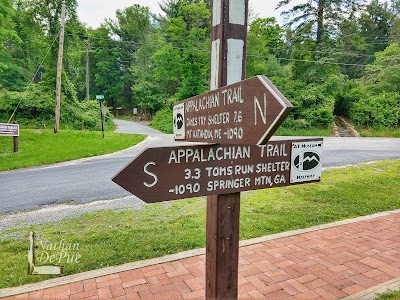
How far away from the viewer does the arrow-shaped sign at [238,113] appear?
1.11 metres

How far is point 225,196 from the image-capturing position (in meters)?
1.72

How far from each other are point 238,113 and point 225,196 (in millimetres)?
591

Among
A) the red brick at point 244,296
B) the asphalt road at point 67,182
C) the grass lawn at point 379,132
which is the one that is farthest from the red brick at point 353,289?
the grass lawn at point 379,132

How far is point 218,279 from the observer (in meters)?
1.75

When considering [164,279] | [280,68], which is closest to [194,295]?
[164,279]

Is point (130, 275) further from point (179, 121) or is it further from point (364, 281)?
point (364, 281)

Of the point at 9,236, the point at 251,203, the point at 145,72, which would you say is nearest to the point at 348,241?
the point at 251,203

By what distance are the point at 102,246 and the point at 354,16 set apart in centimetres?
2432

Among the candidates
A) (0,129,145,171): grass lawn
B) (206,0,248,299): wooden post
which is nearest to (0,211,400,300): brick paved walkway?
(206,0,248,299): wooden post

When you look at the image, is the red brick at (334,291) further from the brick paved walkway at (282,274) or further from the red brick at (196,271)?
the red brick at (196,271)

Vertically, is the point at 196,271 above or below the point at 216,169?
below

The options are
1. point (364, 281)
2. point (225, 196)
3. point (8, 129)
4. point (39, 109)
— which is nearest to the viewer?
point (225, 196)

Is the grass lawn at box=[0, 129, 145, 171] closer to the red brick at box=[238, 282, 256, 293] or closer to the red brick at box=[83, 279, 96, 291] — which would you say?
the red brick at box=[83, 279, 96, 291]

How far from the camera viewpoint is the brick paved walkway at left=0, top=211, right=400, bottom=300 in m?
2.56
